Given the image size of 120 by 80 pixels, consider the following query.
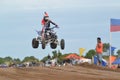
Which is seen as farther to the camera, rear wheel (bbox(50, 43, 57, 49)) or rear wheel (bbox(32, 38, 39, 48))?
rear wheel (bbox(32, 38, 39, 48))

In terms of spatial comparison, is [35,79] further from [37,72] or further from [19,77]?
[37,72]

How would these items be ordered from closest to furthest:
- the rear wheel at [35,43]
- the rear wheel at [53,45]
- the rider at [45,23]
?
the rider at [45,23]
the rear wheel at [53,45]
the rear wheel at [35,43]

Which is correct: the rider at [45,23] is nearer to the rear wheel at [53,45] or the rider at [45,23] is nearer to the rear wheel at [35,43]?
the rear wheel at [53,45]

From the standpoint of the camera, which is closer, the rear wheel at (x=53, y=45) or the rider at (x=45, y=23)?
the rider at (x=45, y=23)

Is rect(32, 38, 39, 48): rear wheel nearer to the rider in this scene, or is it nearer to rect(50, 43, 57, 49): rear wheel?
rect(50, 43, 57, 49): rear wheel

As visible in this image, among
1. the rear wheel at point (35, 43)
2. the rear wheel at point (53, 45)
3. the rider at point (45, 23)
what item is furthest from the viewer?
the rear wheel at point (35, 43)

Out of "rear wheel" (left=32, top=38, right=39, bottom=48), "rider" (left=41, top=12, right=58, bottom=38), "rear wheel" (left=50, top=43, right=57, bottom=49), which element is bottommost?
"rear wheel" (left=50, top=43, right=57, bottom=49)

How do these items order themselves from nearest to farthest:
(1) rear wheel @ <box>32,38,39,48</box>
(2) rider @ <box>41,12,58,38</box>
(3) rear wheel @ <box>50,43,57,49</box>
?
(2) rider @ <box>41,12,58,38</box> < (3) rear wheel @ <box>50,43,57,49</box> < (1) rear wheel @ <box>32,38,39,48</box>

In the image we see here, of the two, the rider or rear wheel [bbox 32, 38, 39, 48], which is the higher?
the rider

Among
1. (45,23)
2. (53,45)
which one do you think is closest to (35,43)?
(53,45)

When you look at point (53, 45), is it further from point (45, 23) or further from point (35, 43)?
point (45, 23)

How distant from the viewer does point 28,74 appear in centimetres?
1781

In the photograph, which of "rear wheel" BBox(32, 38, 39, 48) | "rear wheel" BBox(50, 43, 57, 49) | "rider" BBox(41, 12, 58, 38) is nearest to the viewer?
"rider" BBox(41, 12, 58, 38)

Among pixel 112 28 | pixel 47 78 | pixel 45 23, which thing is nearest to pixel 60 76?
pixel 47 78
